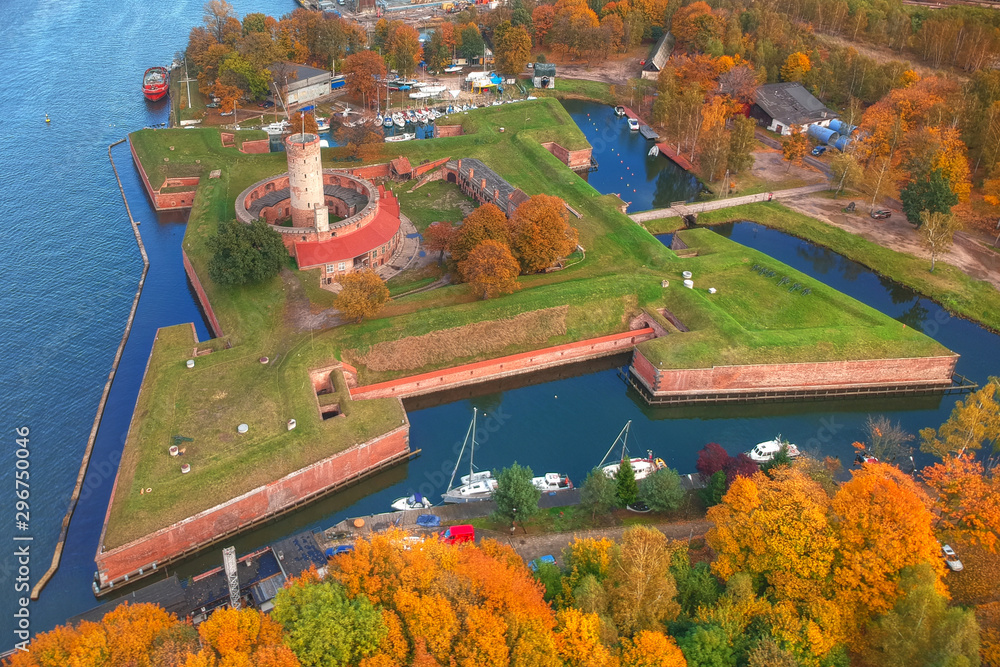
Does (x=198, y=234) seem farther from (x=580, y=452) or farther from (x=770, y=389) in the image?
(x=770, y=389)

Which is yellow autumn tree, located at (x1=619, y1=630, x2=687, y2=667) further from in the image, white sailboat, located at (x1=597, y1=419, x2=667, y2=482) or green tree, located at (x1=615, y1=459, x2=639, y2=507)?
white sailboat, located at (x1=597, y1=419, x2=667, y2=482)

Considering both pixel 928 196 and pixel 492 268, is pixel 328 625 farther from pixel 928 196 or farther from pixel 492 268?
pixel 928 196

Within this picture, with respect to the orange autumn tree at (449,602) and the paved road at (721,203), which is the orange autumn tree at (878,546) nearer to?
the orange autumn tree at (449,602)

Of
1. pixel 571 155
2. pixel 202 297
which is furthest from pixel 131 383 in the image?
pixel 571 155

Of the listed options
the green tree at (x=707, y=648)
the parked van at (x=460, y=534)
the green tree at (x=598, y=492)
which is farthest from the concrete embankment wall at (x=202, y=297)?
the green tree at (x=707, y=648)

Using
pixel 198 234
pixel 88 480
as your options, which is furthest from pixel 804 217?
pixel 88 480

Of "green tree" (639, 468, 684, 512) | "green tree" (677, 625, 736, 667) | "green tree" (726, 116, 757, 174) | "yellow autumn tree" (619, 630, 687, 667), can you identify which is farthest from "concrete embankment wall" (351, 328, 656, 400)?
"green tree" (726, 116, 757, 174)
